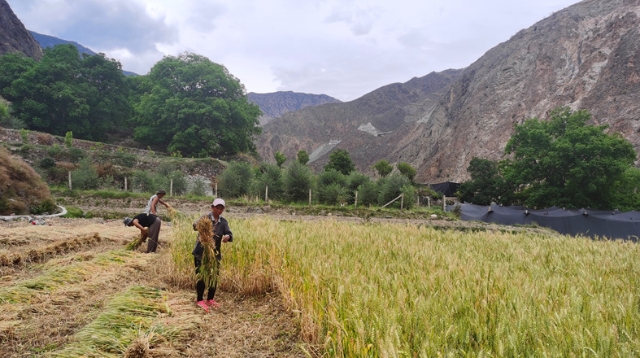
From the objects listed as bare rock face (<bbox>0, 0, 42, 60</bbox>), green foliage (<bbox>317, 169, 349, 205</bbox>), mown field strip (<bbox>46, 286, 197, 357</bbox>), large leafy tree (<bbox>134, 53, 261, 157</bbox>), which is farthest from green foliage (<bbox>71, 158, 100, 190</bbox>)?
bare rock face (<bbox>0, 0, 42, 60</bbox>)

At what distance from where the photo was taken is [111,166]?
27094mm

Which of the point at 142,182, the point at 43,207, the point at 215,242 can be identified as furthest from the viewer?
the point at 142,182

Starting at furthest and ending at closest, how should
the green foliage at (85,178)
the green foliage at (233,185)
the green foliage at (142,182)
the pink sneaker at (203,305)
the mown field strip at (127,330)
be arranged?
the green foliage at (233,185)
the green foliage at (142,182)
the green foliage at (85,178)
the pink sneaker at (203,305)
the mown field strip at (127,330)

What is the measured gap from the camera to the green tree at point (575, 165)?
2494 centimetres

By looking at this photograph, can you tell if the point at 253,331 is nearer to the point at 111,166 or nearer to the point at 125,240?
the point at 125,240

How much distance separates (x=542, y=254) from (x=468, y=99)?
264ft

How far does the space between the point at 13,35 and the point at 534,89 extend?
96.7m

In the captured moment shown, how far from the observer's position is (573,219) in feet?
58.3

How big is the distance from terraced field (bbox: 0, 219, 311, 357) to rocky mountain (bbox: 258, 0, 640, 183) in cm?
5387

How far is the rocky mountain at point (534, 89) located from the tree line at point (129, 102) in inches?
1678

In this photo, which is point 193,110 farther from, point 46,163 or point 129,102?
point 46,163

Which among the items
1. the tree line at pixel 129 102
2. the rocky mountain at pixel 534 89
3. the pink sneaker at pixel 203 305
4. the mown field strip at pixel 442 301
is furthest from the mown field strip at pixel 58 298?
the rocky mountain at pixel 534 89

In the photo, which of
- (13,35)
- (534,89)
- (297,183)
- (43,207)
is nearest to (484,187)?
(297,183)

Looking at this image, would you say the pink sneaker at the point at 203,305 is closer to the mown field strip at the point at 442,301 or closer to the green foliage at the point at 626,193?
the mown field strip at the point at 442,301
